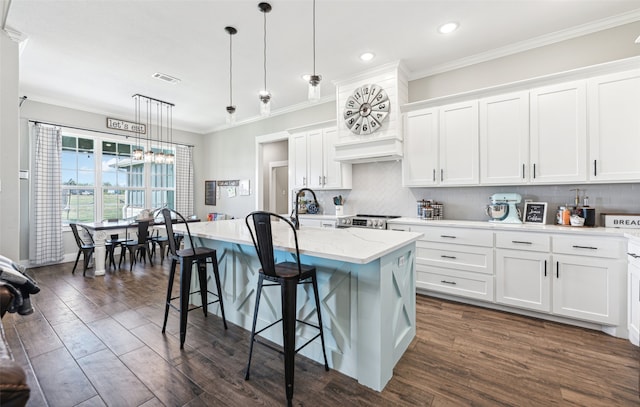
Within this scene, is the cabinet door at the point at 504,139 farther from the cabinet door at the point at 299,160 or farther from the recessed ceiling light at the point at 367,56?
the cabinet door at the point at 299,160

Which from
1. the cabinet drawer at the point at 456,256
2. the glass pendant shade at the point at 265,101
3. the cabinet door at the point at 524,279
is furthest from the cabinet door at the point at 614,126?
the glass pendant shade at the point at 265,101

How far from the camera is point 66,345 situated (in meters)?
2.35

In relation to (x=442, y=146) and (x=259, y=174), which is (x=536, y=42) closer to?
(x=442, y=146)

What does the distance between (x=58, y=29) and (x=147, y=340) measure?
3.30 m

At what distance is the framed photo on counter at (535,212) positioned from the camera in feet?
9.87

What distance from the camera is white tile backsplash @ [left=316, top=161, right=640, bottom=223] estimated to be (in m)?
2.85

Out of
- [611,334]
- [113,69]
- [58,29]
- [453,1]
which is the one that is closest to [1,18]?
[58,29]

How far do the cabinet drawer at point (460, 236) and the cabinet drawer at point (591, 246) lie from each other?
1.85ft

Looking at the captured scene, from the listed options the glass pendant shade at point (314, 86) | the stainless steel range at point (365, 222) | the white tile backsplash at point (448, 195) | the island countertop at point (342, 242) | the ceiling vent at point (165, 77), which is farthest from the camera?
the ceiling vent at point (165, 77)

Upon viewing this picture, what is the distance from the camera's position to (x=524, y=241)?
2818 millimetres

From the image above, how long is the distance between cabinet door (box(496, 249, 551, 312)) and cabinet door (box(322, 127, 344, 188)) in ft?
7.95

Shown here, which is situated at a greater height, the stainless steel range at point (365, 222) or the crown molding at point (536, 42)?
the crown molding at point (536, 42)

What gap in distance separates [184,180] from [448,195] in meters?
5.96

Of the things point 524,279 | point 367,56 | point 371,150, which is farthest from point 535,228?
point 367,56
